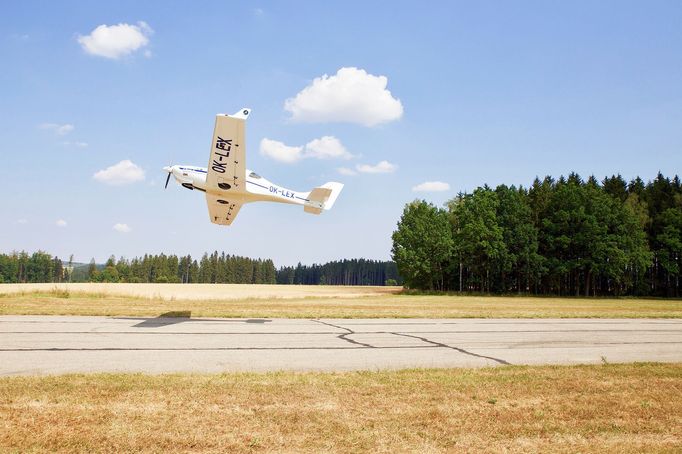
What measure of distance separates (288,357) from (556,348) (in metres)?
7.93

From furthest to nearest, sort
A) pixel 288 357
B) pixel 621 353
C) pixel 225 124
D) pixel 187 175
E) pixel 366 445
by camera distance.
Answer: pixel 187 175, pixel 225 124, pixel 621 353, pixel 288 357, pixel 366 445

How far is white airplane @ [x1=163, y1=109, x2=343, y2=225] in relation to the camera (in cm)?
1764

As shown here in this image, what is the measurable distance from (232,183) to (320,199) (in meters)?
5.89

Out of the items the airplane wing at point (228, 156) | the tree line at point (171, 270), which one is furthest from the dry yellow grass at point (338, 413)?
the tree line at point (171, 270)

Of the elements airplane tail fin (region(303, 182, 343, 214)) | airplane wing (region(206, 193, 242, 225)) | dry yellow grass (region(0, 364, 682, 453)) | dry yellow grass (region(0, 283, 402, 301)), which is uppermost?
airplane tail fin (region(303, 182, 343, 214))

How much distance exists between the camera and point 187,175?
2230 cm

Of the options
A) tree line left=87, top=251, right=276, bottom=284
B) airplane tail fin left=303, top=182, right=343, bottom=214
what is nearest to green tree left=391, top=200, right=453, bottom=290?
airplane tail fin left=303, top=182, right=343, bottom=214

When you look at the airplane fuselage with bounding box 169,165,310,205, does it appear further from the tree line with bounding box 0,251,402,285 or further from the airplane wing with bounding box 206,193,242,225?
the tree line with bounding box 0,251,402,285

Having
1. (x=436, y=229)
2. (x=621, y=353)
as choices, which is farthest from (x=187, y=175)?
(x=436, y=229)

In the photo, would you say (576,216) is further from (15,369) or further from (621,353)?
(15,369)

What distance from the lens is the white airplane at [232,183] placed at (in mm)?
17641

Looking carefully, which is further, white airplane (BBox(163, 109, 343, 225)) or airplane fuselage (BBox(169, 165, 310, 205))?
airplane fuselage (BBox(169, 165, 310, 205))

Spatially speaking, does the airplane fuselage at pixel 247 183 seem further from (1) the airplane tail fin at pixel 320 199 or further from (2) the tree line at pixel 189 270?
(2) the tree line at pixel 189 270

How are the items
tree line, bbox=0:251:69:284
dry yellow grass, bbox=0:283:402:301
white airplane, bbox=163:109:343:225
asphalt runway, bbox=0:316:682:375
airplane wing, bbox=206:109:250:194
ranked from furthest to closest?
1. tree line, bbox=0:251:69:284
2. dry yellow grass, bbox=0:283:402:301
3. white airplane, bbox=163:109:343:225
4. airplane wing, bbox=206:109:250:194
5. asphalt runway, bbox=0:316:682:375
